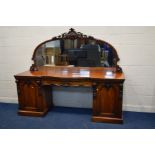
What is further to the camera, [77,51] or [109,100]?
[77,51]

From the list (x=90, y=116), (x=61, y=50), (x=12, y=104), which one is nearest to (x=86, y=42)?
(x=61, y=50)

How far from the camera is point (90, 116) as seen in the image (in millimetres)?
3059

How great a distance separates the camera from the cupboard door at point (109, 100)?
8.78ft

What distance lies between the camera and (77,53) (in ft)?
10.4

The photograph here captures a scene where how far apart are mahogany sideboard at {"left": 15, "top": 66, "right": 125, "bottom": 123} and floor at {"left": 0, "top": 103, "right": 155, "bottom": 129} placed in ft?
0.39

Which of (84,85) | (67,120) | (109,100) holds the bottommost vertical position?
(67,120)

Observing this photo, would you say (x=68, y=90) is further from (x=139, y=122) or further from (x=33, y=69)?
(x=139, y=122)

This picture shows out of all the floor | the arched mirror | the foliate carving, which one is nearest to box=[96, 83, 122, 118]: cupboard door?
the floor

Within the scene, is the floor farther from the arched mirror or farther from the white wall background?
the arched mirror

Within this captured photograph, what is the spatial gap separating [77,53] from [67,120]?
1174 mm

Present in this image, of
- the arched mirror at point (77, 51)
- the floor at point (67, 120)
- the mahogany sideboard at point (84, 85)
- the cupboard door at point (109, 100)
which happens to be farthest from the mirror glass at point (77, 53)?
the floor at point (67, 120)

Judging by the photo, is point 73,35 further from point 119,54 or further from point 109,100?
point 109,100

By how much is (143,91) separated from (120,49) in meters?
0.85

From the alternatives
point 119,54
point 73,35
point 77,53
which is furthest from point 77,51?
point 119,54
